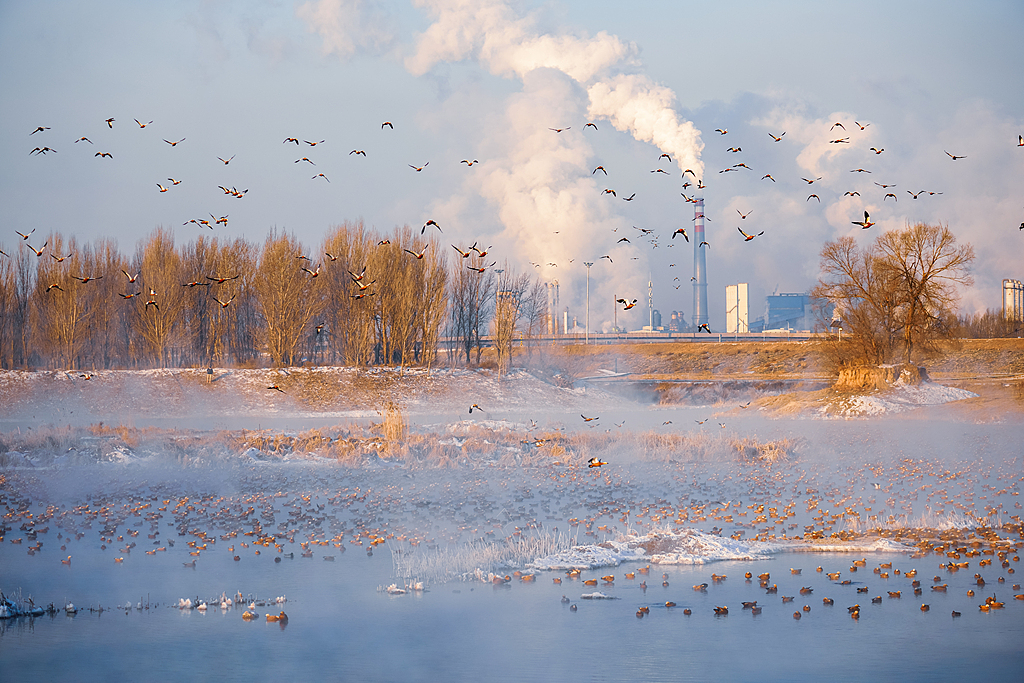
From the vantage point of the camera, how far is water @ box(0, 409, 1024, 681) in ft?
34.1

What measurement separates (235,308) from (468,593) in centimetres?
4795

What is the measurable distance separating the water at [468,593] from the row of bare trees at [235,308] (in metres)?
33.9

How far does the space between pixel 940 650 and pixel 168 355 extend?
51.8m

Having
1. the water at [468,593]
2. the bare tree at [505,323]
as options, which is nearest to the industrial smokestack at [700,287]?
the bare tree at [505,323]

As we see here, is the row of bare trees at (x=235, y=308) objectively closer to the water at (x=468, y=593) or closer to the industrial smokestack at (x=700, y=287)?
the water at (x=468, y=593)

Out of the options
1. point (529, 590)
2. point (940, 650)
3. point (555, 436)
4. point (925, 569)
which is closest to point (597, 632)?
point (529, 590)

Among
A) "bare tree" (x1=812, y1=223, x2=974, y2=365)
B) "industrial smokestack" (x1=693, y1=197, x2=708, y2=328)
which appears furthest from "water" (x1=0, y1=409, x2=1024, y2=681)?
"industrial smokestack" (x1=693, y1=197, x2=708, y2=328)

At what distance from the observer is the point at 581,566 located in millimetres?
13750

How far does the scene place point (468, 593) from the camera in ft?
41.9

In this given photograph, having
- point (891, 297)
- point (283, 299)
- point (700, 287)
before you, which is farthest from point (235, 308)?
point (700, 287)

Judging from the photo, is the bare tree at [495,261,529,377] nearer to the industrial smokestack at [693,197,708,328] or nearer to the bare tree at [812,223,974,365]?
the bare tree at [812,223,974,365]

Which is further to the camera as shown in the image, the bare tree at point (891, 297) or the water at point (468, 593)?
the bare tree at point (891, 297)

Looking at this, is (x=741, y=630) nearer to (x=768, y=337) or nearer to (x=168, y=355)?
Answer: (x=168, y=355)

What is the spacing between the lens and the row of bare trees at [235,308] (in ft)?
176
